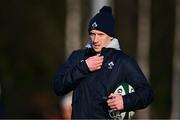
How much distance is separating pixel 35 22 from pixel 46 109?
8927 millimetres

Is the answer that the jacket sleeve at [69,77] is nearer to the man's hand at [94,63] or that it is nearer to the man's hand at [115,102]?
the man's hand at [94,63]

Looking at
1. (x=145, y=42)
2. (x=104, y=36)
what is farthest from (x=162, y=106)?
(x=104, y=36)

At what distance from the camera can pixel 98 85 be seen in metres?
8.24

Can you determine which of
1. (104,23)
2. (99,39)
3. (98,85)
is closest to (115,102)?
(98,85)

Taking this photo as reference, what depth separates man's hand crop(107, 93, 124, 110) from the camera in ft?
26.6

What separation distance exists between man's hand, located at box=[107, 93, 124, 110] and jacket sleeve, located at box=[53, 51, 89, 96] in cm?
31

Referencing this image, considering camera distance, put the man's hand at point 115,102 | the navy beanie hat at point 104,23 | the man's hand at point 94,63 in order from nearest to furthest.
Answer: the man's hand at point 115,102, the man's hand at point 94,63, the navy beanie hat at point 104,23

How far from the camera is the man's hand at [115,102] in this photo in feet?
26.6

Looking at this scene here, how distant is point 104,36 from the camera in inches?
328

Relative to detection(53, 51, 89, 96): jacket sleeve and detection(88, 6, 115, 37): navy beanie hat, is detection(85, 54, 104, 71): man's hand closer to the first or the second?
detection(53, 51, 89, 96): jacket sleeve

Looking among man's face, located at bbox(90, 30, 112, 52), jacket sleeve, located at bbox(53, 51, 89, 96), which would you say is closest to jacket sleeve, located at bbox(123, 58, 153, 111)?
man's face, located at bbox(90, 30, 112, 52)

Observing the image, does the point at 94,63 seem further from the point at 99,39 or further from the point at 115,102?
the point at 115,102

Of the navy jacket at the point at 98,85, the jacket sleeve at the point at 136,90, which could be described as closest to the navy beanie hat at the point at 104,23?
the navy jacket at the point at 98,85

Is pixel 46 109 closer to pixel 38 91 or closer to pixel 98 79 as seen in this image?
pixel 38 91
